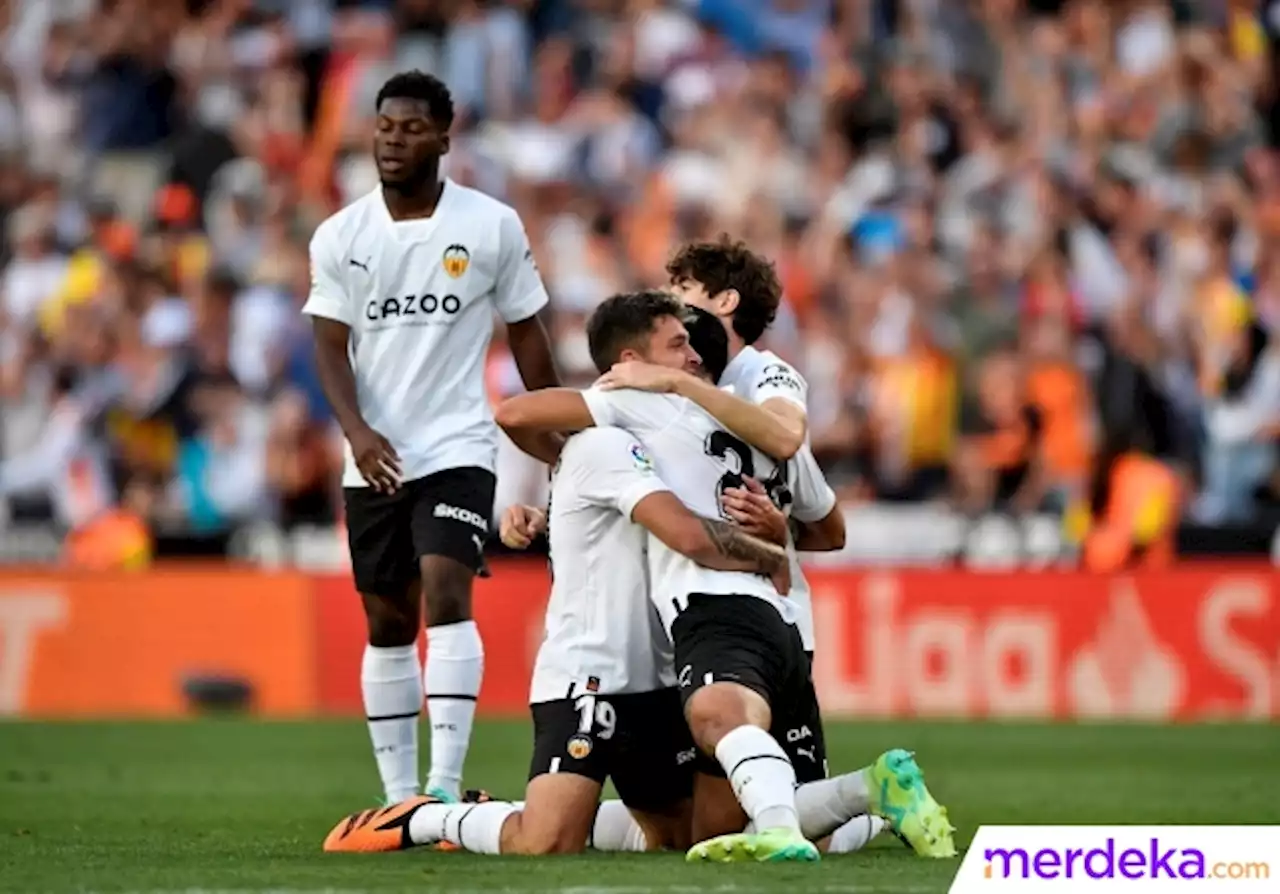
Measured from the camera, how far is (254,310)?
1978cm

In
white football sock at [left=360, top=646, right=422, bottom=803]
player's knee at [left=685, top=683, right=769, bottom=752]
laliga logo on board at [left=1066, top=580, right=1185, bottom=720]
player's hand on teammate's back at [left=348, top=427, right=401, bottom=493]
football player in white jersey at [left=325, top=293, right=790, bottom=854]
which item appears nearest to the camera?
player's knee at [left=685, top=683, right=769, bottom=752]

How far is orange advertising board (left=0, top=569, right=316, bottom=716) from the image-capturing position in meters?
17.8

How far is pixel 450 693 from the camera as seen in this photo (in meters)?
9.98

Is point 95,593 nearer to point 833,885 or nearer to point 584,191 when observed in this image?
point 584,191

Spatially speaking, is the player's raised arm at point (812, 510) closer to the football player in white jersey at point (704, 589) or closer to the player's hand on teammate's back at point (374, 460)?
the football player in white jersey at point (704, 589)

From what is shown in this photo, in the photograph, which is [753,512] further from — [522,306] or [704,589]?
[522,306]

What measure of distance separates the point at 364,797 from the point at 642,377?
12.7 feet

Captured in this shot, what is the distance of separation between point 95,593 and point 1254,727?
7.40m

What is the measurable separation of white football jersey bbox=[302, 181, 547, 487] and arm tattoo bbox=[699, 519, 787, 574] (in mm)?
2123

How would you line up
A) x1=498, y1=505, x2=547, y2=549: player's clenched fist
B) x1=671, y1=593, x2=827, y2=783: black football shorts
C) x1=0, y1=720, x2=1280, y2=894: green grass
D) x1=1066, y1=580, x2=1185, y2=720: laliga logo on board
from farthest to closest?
x1=1066, y1=580, x2=1185, y2=720: laliga logo on board
x1=498, y1=505, x2=547, y2=549: player's clenched fist
x1=671, y1=593, x2=827, y2=783: black football shorts
x1=0, y1=720, x2=1280, y2=894: green grass

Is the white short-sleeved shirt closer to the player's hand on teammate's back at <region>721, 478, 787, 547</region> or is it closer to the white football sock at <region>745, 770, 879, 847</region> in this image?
the player's hand on teammate's back at <region>721, 478, 787, 547</region>

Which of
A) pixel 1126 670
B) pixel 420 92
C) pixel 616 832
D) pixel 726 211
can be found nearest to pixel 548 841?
pixel 616 832

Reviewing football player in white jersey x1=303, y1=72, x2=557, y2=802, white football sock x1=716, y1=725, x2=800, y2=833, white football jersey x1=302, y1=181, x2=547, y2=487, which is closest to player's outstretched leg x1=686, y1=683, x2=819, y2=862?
white football sock x1=716, y1=725, x2=800, y2=833

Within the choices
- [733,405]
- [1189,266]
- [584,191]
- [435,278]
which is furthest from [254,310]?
[733,405]
